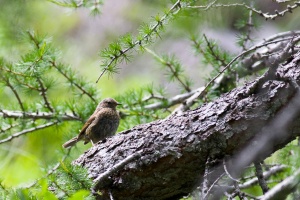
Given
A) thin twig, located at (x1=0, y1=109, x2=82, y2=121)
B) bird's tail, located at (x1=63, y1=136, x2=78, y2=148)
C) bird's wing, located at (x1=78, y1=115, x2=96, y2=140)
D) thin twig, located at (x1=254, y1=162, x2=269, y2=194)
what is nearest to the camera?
thin twig, located at (x1=254, y1=162, x2=269, y2=194)

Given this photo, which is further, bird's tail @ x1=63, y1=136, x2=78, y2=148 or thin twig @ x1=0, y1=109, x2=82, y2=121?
bird's tail @ x1=63, y1=136, x2=78, y2=148

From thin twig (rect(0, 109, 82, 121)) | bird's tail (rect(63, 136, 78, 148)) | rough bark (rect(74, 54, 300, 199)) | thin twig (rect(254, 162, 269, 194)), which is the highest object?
thin twig (rect(0, 109, 82, 121))

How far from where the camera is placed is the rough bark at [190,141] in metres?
2.81

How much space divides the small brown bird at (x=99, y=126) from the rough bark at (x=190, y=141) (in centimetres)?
125

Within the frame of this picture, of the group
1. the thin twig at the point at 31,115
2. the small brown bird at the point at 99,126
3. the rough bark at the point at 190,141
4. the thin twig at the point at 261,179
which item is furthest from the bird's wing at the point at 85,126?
the thin twig at the point at 261,179

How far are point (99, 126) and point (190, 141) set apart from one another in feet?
5.61

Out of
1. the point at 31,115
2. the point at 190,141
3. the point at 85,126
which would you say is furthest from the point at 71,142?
the point at 190,141

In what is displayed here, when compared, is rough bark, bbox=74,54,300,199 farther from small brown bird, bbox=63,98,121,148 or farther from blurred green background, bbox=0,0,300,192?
small brown bird, bbox=63,98,121,148

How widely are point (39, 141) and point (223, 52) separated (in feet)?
10.3

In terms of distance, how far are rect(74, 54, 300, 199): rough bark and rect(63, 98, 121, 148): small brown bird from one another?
49.0 inches

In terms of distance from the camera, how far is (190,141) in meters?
2.96

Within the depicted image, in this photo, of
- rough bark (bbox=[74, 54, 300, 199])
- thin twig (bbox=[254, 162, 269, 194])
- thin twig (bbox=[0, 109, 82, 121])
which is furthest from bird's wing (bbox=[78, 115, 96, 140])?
thin twig (bbox=[254, 162, 269, 194])

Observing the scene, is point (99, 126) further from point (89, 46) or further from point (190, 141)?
point (89, 46)

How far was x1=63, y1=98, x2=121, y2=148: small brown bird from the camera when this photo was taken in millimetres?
4461
